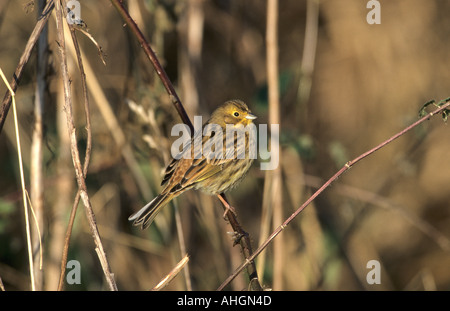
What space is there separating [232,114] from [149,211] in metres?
0.89

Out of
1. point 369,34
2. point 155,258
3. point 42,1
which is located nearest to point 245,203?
point 155,258

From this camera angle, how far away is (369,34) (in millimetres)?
5551

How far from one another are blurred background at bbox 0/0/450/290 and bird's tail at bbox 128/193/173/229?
264mm

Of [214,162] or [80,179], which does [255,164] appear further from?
[80,179]

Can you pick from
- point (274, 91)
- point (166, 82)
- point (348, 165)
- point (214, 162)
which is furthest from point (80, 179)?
point (274, 91)

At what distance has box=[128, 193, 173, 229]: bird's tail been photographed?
3.29 metres

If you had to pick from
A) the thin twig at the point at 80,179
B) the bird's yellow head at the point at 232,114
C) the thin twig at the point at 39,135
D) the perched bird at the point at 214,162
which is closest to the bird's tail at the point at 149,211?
the perched bird at the point at 214,162

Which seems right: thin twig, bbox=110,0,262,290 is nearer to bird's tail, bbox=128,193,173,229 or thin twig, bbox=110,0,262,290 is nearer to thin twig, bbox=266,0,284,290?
bird's tail, bbox=128,193,173,229

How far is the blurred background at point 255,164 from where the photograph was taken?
13.2 feet

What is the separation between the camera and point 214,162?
372 cm

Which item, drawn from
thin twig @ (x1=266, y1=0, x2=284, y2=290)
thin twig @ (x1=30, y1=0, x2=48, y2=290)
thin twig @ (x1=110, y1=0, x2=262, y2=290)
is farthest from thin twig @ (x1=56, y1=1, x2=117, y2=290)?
thin twig @ (x1=266, y1=0, x2=284, y2=290)

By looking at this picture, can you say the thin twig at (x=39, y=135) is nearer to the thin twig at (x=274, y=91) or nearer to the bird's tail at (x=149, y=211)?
the bird's tail at (x=149, y=211)

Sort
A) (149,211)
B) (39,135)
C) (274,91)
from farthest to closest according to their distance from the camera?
1. (274,91)
2. (149,211)
3. (39,135)

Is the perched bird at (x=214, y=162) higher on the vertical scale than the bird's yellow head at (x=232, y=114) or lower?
lower
